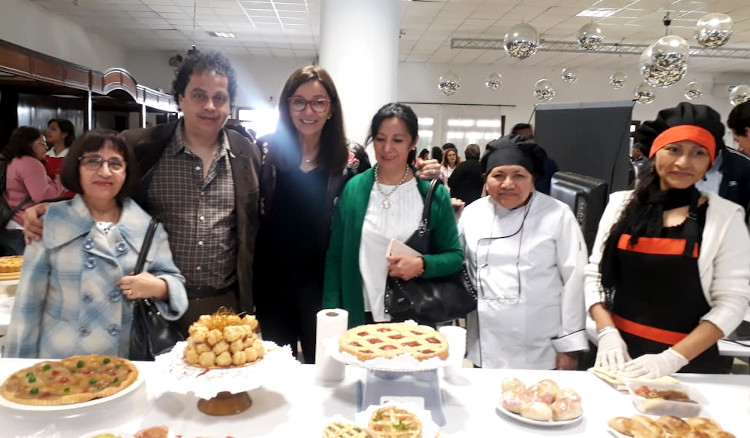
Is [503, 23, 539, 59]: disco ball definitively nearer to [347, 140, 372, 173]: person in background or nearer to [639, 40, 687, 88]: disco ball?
[639, 40, 687, 88]: disco ball

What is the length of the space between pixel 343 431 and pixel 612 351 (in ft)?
3.46

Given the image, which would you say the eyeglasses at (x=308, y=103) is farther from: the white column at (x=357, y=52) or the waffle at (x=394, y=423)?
the white column at (x=357, y=52)

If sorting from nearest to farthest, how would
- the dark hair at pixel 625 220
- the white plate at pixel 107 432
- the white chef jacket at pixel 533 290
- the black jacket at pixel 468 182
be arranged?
the white plate at pixel 107 432 → the dark hair at pixel 625 220 → the white chef jacket at pixel 533 290 → the black jacket at pixel 468 182

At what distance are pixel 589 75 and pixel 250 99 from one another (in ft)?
26.0

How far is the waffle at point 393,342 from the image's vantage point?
141 centimetres

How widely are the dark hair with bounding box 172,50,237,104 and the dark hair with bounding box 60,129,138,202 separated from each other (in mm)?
351

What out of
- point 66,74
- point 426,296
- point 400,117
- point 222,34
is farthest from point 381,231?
point 222,34

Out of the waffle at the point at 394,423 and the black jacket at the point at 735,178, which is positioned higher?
the black jacket at the point at 735,178

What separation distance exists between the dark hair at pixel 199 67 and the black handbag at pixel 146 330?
0.69 metres

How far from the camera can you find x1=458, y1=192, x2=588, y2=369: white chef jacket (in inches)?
79.7

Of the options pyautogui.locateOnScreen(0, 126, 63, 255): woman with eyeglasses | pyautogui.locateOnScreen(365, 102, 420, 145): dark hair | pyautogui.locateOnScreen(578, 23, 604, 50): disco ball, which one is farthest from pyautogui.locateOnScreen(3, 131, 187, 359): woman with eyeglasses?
pyautogui.locateOnScreen(578, 23, 604, 50): disco ball

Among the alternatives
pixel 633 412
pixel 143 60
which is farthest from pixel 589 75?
pixel 633 412

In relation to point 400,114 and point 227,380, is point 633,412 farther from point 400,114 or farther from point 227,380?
point 400,114

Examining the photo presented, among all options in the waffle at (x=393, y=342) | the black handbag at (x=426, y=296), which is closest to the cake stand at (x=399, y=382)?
the waffle at (x=393, y=342)
